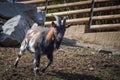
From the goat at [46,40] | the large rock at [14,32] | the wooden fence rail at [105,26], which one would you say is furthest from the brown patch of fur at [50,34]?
the wooden fence rail at [105,26]

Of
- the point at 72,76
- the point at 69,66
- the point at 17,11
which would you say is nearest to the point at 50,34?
the point at 72,76

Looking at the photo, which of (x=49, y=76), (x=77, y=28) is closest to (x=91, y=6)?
(x=77, y=28)

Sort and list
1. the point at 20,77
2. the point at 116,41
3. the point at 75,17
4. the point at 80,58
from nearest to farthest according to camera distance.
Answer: the point at 20,77 < the point at 80,58 < the point at 116,41 < the point at 75,17

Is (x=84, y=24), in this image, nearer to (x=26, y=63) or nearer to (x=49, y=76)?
(x=26, y=63)

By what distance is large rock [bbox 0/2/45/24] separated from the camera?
42.0ft

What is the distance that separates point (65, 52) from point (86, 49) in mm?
947

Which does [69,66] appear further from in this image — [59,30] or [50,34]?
[59,30]

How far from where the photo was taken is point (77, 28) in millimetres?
12359

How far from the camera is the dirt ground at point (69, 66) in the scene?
7.62 meters

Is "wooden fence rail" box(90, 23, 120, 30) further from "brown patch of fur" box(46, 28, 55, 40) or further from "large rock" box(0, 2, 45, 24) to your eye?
"brown patch of fur" box(46, 28, 55, 40)

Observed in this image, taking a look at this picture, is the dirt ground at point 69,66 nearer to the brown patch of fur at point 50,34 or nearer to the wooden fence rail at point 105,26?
the brown patch of fur at point 50,34

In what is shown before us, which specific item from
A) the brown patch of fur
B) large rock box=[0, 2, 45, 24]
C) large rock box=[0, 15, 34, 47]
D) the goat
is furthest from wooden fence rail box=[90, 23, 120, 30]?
the brown patch of fur

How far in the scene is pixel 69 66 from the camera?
8.70 meters

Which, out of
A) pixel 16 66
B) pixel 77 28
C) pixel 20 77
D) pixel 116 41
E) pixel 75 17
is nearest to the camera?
pixel 20 77
